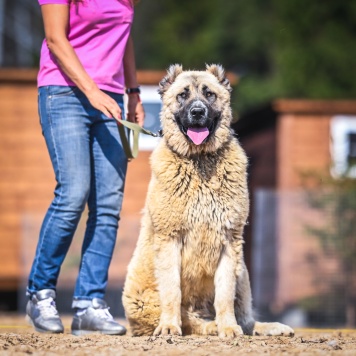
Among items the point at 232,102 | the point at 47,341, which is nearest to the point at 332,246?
the point at 232,102

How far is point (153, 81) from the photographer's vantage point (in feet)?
55.4

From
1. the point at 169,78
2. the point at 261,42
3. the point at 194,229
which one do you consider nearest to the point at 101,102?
the point at 169,78

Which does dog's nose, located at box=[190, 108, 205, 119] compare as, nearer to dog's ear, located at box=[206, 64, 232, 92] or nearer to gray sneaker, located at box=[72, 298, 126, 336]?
dog's ear, located at box=[206, 64, 232, 92]

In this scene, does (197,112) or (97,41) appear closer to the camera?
(197,112)

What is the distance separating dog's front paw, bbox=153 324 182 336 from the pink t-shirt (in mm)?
1765

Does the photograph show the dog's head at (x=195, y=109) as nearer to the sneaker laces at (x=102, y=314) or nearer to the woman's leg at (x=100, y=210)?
the woman's leg at (x=100, y=210)

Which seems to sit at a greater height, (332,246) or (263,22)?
(263,22)

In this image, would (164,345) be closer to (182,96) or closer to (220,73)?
(182,96)

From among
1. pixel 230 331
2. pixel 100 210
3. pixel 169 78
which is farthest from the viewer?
pixel 169 78

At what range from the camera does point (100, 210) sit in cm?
623

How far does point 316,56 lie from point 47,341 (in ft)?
102

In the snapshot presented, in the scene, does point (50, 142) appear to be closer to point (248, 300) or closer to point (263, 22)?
point (248, 300)

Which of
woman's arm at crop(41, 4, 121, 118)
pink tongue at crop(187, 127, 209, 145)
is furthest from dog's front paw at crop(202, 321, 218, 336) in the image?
woman's arm at crop(41, 4, 121, 118)

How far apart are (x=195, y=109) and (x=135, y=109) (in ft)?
2.92
